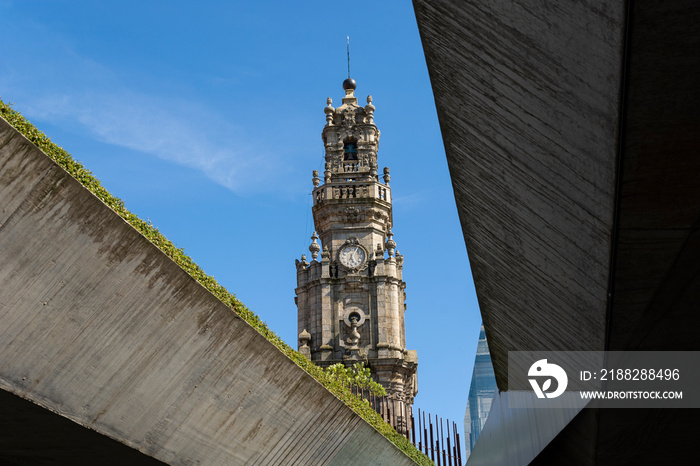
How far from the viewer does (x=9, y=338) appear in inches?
244

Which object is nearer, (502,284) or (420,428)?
(502,284)

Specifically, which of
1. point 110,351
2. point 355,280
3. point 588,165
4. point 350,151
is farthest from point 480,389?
point 350,151

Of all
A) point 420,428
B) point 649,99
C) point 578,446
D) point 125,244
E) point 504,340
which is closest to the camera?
point 649,99

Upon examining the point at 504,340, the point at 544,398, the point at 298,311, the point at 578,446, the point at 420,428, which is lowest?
the point at 578,446

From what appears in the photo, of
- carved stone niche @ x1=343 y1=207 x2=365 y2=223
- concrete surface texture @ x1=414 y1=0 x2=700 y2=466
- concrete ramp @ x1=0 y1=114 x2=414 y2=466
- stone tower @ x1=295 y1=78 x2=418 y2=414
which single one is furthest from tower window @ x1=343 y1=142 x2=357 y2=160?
concrete surface texture @ x1=414 y1=0 x2=700 y2=466

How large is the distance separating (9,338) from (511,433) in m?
7.02

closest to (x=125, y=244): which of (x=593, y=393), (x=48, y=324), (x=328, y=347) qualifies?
(x=48, y=324)

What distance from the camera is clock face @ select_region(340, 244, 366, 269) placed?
48.8 m

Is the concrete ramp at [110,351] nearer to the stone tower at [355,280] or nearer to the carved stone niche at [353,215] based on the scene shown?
the stone tower at [355,280]

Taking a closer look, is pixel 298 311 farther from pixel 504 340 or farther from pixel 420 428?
pixel 504 340

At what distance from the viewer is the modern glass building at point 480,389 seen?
21.3 metres

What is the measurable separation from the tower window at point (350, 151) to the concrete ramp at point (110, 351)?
4493 cm

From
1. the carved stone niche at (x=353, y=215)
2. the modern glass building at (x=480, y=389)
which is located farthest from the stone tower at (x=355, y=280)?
the modern glass building at (x=480, y=389)

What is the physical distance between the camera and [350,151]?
5338cm
